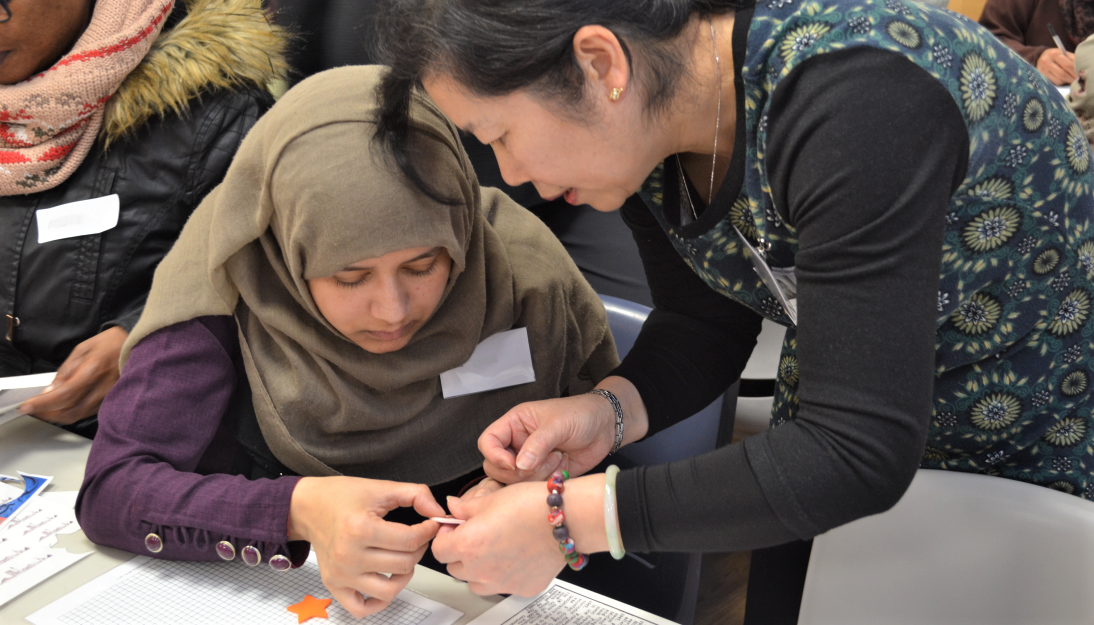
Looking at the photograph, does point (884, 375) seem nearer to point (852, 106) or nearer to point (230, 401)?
point (852, 106)

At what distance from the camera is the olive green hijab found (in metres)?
1.17

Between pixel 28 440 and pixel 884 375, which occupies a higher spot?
pixel 884 375

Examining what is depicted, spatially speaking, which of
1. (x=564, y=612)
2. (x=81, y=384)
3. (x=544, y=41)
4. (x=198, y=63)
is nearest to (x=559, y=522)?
(x=564, y=612)

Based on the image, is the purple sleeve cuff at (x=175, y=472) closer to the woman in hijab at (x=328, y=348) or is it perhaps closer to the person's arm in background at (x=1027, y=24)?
the woman in hijab at (x=328, y=348)

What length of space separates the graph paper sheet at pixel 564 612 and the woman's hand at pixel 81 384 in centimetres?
93

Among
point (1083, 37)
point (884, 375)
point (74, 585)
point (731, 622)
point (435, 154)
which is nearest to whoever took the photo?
point (884, 375)

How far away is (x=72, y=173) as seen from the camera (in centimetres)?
186

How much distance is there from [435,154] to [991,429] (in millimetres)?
810

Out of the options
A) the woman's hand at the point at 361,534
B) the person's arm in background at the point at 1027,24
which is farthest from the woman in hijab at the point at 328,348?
the person's arm in background at the point at 1027,24

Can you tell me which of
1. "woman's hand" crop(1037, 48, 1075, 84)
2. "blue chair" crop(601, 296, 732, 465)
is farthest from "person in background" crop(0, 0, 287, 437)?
"woman's hand" crop(1037, 48, 1075, 84)

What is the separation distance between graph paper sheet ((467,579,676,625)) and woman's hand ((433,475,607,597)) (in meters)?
0.06

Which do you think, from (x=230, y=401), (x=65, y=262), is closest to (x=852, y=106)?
(x=230, y=401)

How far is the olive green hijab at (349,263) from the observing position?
46.2 inches

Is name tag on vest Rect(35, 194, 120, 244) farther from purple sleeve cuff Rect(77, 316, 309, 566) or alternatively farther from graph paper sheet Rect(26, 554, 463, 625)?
graph paper sheet Rect(26, 554, 463, 625)
